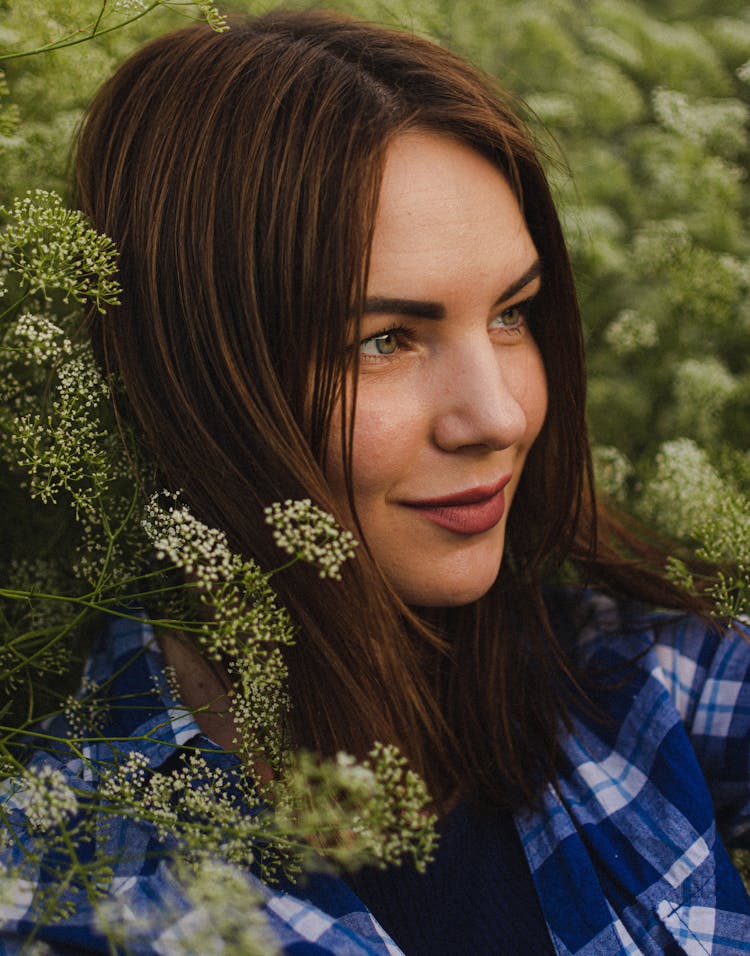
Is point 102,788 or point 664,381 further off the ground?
point 664,381

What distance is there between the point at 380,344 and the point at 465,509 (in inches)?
11.0

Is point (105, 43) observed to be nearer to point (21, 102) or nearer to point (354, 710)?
point (21, 102)

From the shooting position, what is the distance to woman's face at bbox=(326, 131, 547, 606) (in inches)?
49.6

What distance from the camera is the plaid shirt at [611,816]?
1.23 metres

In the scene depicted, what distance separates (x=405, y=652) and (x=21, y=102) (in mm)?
1462

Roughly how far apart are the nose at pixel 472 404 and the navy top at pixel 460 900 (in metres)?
0.65

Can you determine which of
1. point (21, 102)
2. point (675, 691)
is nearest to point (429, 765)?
point (675, 691)

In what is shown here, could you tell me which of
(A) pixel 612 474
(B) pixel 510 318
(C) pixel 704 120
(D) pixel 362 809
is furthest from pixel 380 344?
(C) pixel 704 120

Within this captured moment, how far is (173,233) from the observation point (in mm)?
1282

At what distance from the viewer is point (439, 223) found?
50.3 inches

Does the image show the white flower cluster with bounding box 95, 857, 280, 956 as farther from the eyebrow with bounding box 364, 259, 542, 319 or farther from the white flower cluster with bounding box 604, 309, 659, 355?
the white flower cluster with bounding box 604, 309, 659, 355

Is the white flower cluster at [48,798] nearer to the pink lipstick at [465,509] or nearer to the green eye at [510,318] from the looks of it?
the pink lipstick at [465,509]

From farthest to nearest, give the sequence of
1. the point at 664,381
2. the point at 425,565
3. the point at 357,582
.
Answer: the point at 664,381 < the point at 425,565 < the point at 357,582

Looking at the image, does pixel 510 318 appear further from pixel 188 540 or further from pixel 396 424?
pixel 188 540
